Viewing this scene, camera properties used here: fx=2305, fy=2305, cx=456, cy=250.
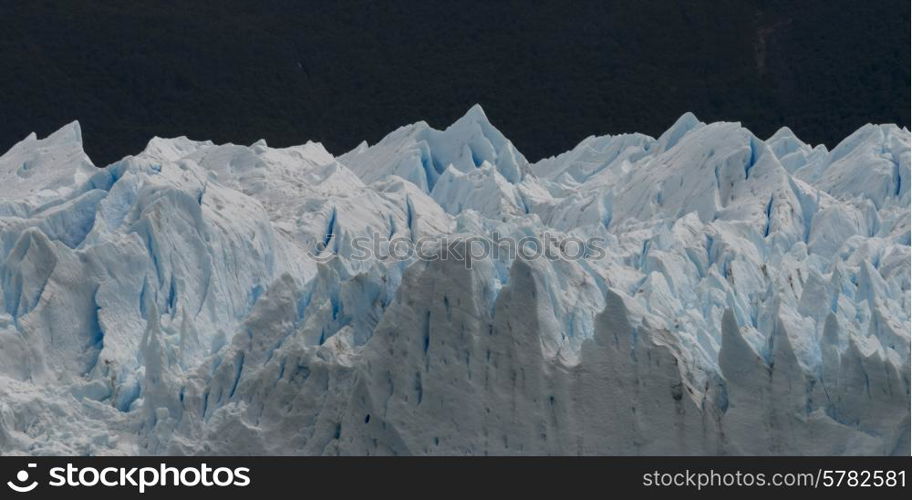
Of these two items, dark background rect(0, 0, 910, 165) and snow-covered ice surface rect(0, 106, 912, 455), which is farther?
dark background rect(0, 0, 910, 165)

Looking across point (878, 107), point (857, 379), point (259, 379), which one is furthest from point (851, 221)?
point (878, 107)

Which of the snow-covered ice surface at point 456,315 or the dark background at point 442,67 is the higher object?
the dark background at point 442,67

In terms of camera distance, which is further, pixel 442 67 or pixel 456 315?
pixel 442 67

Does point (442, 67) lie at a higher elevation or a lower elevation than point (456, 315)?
higher

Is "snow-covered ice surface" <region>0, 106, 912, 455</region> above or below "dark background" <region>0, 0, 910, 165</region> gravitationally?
below
